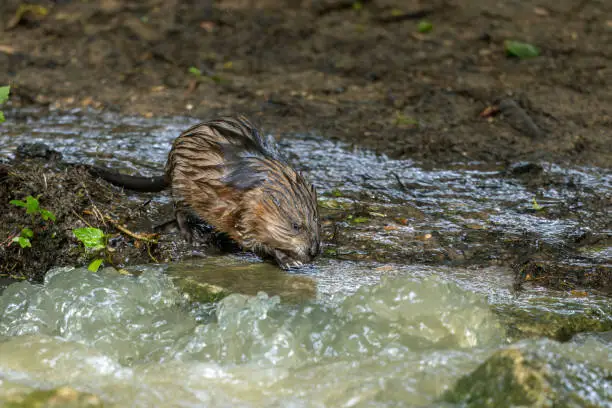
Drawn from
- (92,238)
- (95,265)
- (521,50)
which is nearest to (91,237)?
(92,238)

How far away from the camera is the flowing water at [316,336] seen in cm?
342

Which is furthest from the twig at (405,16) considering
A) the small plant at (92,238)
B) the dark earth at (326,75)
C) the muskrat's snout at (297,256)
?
the small plant at (92,238)

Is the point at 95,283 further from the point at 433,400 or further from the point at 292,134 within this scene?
the point at 292,134

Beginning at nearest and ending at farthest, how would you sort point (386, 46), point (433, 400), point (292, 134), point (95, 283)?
point (433, 400) → point (95, 283) → point (292, 134) → point (386, 46)

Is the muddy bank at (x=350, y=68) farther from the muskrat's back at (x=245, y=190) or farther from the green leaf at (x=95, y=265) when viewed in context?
the green leaf at (x=95, y=265)

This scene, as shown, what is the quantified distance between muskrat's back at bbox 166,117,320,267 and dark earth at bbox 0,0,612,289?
0.42m

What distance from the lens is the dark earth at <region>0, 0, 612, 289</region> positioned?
668 cm

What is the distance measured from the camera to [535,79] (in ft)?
27.5

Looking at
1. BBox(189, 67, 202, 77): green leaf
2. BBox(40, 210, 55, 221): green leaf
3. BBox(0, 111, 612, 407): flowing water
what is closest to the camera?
BBox(0, 111, 612, 407): flowing water

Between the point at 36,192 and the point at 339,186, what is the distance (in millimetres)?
2216

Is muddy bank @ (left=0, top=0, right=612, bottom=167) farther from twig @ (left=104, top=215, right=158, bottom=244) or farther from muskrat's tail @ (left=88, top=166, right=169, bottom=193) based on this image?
twig @ (left=104, top=215, right=158, bottom=244)

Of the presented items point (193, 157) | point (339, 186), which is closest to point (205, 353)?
point (193, 157)

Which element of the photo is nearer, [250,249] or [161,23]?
[250,249]

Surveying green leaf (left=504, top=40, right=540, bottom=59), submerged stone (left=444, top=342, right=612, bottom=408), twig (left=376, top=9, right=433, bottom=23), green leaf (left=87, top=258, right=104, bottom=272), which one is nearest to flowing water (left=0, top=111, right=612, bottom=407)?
submerged stone (left=444, top=342, right=612, bottom=408)
